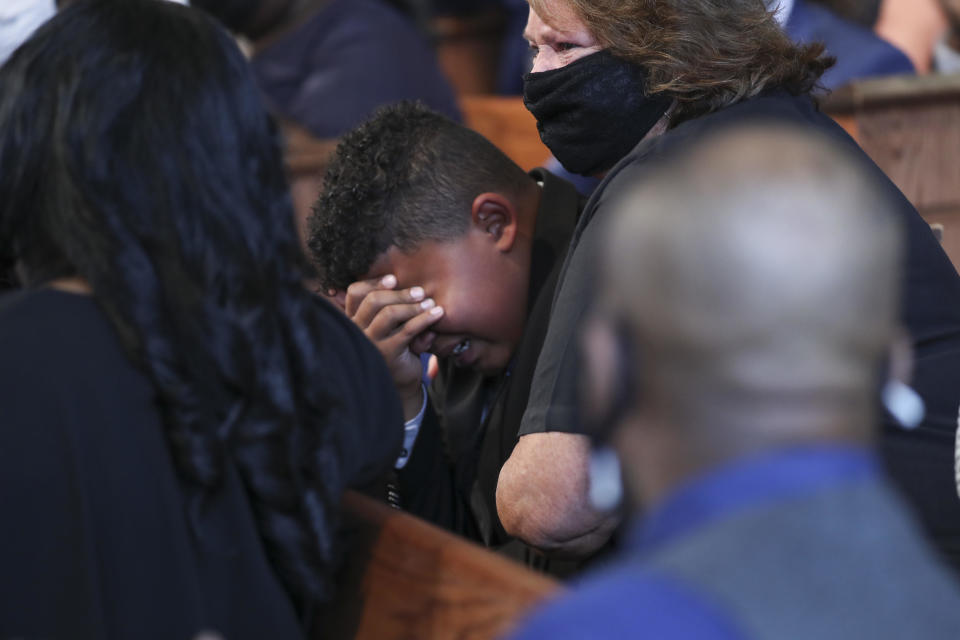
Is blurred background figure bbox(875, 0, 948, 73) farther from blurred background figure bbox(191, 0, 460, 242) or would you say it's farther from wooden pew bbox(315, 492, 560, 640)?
wooden pew bbox(315, 492, 560, 640)

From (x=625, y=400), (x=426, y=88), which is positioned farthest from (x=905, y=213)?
(x=426, y=88)

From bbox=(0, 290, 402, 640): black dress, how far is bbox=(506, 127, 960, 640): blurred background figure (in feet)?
1.94

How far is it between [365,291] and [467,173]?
295mm

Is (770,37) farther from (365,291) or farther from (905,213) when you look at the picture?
(365,291)

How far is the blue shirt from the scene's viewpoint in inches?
Result: 32.6

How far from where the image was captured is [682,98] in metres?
1.94

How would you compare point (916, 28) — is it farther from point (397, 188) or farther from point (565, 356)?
point (565, 356)

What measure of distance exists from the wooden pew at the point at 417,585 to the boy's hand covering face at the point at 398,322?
49 cm

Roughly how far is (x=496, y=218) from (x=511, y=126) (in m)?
2.57

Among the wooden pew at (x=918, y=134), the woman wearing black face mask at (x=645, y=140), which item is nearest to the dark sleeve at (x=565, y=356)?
the woman wearing black face mask at (x=645, y=140)

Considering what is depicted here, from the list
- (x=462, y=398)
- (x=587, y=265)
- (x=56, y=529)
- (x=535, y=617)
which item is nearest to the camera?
(x=535, y=617)

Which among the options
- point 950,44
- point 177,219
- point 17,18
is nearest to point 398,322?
point 177,219

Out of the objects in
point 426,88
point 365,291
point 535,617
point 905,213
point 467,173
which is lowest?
point 426,88

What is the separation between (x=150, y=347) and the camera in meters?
1.33
